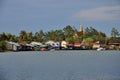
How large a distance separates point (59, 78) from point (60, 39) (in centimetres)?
66

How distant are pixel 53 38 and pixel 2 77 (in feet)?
4.28

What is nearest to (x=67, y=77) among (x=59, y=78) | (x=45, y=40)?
(x=59, y=78)

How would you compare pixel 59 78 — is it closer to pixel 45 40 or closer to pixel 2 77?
pixel 2 77

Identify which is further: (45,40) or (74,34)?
(45,40)

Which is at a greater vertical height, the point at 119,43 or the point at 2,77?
the point at 119,43

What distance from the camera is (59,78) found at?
6.30 m

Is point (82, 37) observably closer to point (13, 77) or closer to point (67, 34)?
point (67, 34)

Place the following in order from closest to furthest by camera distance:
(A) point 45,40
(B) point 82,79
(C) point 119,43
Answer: (B) point 82,79
(C) point 119,43
(A) point 45,40

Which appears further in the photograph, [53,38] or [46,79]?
[53,38]

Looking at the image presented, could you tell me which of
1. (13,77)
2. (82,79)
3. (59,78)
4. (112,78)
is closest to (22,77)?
(13,77)

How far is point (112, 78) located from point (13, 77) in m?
1.64

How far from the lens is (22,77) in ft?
21.1

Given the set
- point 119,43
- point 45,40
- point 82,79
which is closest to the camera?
point 82,79

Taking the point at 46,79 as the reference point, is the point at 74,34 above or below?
above
